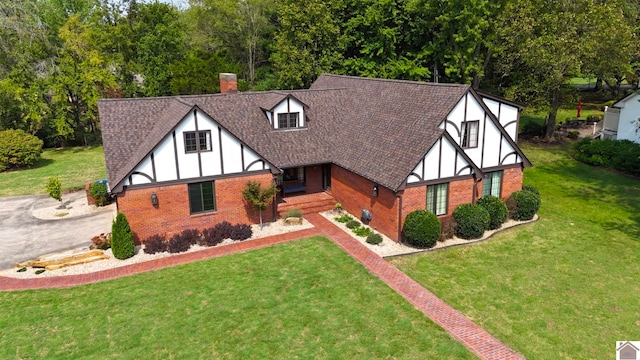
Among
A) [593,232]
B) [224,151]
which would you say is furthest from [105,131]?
[593,232]

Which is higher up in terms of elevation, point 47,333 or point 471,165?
point 471,165

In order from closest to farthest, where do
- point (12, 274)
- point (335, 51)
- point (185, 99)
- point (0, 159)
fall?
point (12, 274), point (185, 99), point (0, 159), point (335, 51)

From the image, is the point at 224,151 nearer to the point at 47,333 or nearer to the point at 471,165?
the point at 47,333

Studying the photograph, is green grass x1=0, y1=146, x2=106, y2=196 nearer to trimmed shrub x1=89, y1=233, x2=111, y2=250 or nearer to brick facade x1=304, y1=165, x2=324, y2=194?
trimmed shrub x1=89, y1=233, x2=111, y2=250

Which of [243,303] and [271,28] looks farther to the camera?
[271,28]

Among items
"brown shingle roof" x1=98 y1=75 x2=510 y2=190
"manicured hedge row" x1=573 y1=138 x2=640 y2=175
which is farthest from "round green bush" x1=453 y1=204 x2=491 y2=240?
"manicured hedge row" x1=573 y1=138 x2=640 y2=175

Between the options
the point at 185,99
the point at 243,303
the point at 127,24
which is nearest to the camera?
the point at 243,303

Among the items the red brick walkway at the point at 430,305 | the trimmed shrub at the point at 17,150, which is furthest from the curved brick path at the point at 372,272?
the trimmed shrub at the point at 17,150

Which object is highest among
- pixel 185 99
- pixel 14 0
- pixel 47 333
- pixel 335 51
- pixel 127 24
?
pixel 14 0
